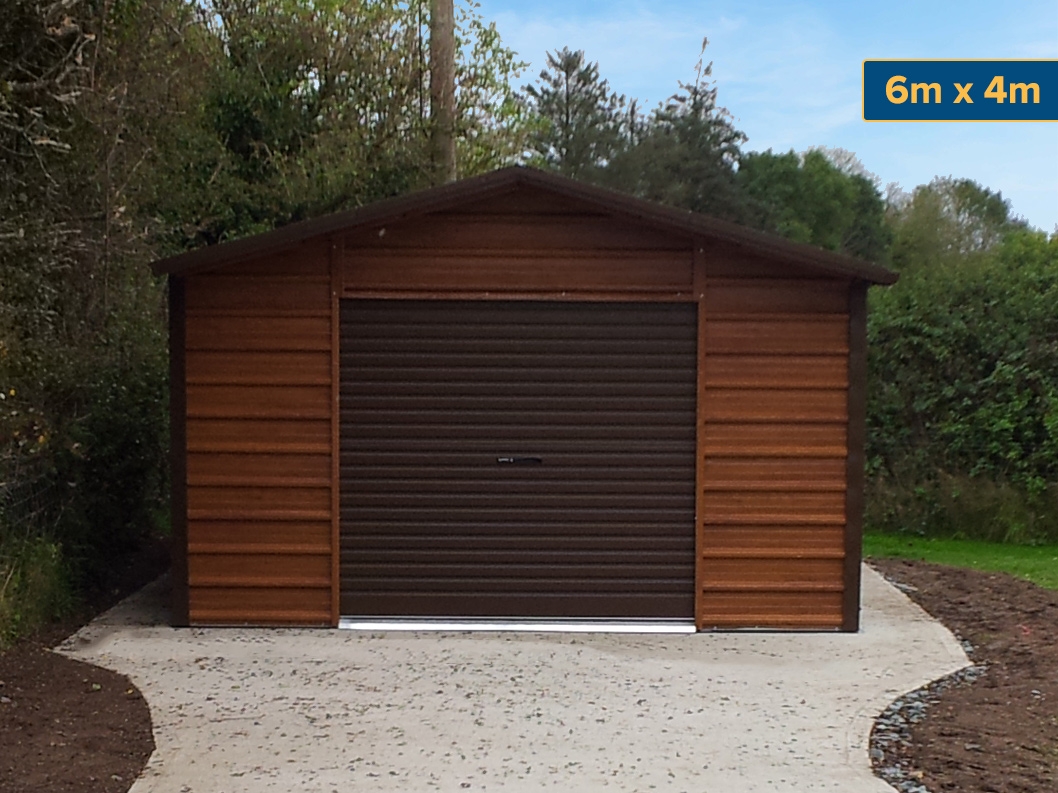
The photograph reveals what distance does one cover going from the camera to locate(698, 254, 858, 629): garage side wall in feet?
23.4

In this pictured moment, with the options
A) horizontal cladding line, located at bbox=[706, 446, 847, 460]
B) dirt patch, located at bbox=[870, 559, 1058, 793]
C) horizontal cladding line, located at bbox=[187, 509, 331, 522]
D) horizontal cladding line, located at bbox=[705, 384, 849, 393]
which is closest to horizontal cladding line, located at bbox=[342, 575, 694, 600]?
horizontal cladding line, located at bbox=[187, 509, 331, 522]

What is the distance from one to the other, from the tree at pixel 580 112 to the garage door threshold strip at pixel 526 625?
28.4 metres

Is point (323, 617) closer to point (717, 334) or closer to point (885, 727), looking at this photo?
point (717, 334)

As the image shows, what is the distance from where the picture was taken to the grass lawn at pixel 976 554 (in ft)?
31.9

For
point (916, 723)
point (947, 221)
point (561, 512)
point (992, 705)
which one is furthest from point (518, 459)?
point (947, 221)

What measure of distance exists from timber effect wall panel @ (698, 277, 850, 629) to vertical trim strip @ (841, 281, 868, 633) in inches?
1.7

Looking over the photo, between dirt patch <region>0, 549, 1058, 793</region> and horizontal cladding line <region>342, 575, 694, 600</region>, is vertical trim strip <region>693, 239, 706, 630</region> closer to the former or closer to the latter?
horizontal cladding line <region>342, 575, 694, 600</region>

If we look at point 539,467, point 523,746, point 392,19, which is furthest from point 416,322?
point 392,19

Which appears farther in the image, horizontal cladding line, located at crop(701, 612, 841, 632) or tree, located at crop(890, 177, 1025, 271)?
tree, located at crop(890, 177, 1025, 271)

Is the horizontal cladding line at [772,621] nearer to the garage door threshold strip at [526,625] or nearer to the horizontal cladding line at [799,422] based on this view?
the garage door threshold strip at [526,625]

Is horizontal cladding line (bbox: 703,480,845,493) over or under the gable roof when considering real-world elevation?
under

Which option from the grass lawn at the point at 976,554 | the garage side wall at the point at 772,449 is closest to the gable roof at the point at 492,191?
the garage side wall at the point at 772,449

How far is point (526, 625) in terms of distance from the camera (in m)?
7.20

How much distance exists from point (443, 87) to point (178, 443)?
26.4ft
